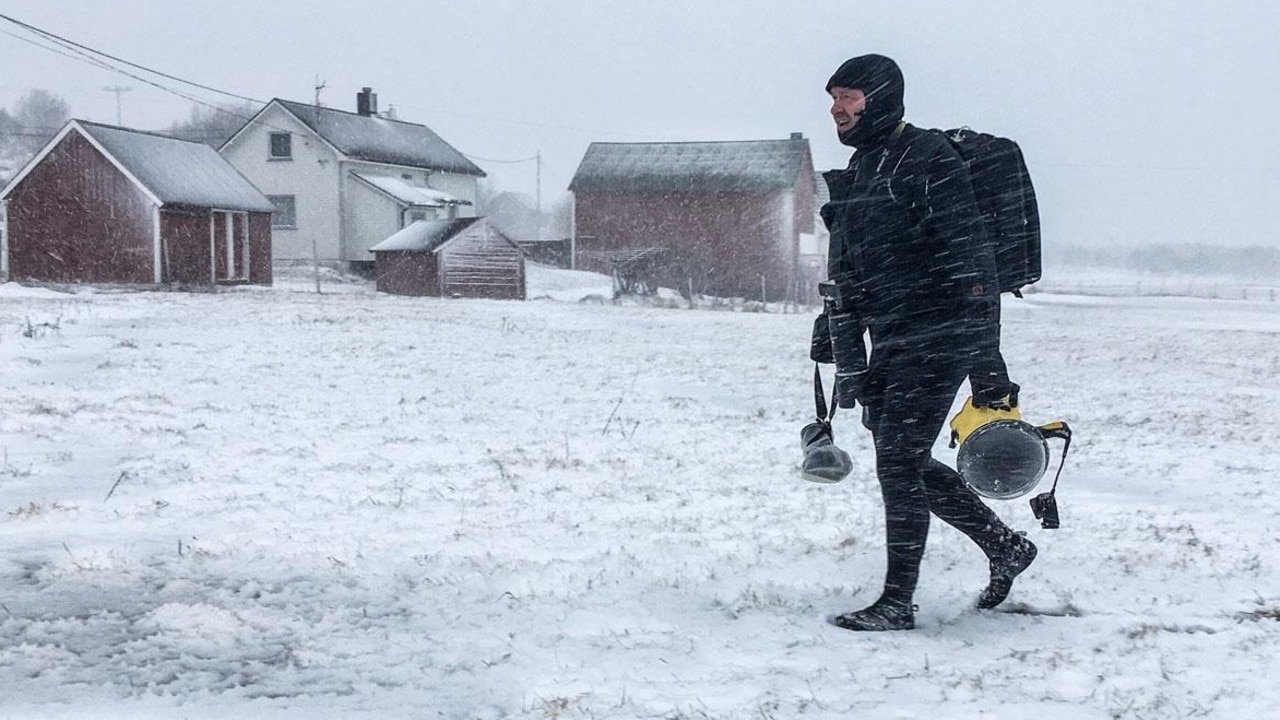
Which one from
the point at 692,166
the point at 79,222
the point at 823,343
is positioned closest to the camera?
the point at 823,343

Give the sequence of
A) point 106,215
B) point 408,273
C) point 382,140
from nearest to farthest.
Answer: point 106,215
point 408,273
point 382,140

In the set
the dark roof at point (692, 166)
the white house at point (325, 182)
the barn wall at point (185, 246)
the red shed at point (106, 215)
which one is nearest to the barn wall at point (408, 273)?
the red shed at point (106, 215)

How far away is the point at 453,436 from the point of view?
8297 mm

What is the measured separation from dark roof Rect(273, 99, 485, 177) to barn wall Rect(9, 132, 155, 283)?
11956mm

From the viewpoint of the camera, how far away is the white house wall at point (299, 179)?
1711 inches

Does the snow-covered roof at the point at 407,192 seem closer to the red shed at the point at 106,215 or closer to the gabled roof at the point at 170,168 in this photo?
the gabled roof at the point at 170,168

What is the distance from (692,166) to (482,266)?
653 inches

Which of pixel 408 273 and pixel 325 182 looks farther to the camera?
pixel 325 182

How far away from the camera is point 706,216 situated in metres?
48.7

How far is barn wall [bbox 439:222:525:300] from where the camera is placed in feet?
115

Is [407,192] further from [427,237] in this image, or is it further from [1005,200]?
[1005,200]

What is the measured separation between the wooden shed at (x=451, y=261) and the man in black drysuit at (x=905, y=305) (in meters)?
31.7

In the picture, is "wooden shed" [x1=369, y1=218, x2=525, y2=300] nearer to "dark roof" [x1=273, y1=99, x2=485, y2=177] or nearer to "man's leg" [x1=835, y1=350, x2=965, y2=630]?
"dark roof" [x1=273, y1=99, x2=485, y2=177]

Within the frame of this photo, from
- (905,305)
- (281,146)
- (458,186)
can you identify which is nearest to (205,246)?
(281,146)
